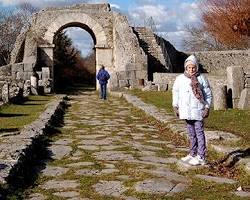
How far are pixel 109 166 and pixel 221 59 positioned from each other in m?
28.9

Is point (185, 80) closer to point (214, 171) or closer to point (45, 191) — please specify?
point (214, 171)

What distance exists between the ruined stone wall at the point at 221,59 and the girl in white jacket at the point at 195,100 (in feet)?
90.8

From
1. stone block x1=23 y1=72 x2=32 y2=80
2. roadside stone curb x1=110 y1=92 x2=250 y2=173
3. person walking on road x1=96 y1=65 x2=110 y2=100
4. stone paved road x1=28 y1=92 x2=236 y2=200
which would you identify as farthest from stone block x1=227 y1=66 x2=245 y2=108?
stone block x1=23 y1=72 x2=32 y2=80

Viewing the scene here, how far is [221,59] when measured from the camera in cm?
3425

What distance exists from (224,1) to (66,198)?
31494mm

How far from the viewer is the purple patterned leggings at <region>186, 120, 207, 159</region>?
20.5ft

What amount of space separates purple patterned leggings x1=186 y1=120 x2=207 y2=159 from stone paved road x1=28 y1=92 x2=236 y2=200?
39cm

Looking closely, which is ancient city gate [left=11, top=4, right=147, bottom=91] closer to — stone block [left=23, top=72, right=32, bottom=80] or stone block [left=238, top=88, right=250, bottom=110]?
stone block [left=23, top=72, right=32, bottom=80]

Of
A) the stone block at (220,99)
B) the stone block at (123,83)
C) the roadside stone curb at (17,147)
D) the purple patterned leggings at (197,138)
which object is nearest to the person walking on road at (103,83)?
the stone block at (123,83)

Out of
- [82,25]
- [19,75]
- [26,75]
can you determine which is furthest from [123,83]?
[82,25]

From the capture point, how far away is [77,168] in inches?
244

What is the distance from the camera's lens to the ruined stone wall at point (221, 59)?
33844 mm

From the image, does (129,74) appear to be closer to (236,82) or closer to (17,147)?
(236,82)

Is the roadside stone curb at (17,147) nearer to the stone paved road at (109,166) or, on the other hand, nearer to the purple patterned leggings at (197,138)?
the stone paved road at (109,166)
